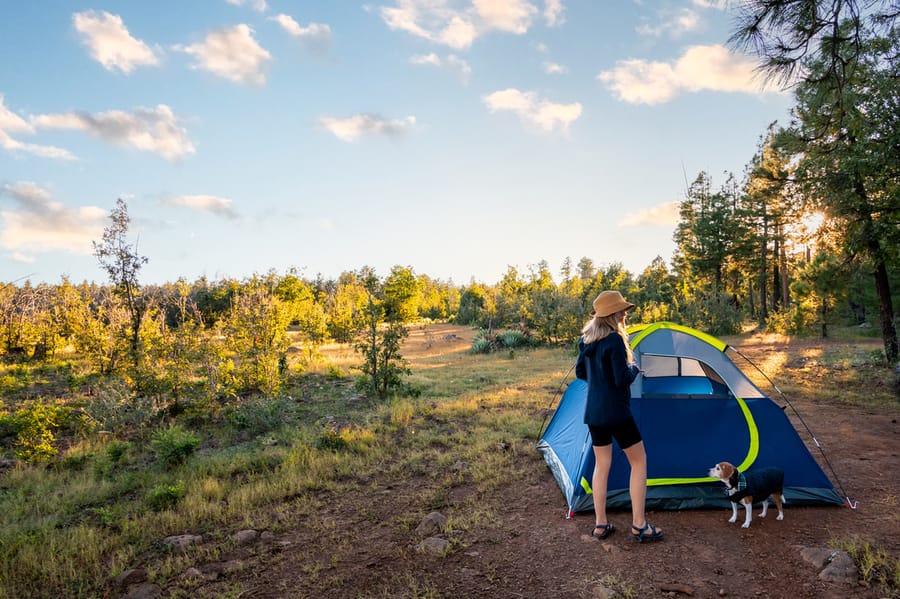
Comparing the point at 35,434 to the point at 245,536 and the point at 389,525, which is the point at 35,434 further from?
the point at 389,525

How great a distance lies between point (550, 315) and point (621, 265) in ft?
54.0

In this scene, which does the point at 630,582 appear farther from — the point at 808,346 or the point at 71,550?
the point at 808,346

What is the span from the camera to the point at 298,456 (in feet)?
20.7

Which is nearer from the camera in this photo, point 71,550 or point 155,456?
point 71,550

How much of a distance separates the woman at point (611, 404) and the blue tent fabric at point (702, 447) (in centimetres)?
60

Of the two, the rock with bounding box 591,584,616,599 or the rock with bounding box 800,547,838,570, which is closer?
the rock with bounding box 591,584,616,599

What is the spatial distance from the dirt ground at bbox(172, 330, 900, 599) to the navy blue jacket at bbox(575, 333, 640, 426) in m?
1.13

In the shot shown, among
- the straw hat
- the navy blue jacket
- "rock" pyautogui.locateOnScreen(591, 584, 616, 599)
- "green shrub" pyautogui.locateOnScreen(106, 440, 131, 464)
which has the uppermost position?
the straw hat

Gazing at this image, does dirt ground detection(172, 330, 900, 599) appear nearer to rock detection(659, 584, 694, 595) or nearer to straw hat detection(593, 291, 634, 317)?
rock detection(659, 584, 694, 595)

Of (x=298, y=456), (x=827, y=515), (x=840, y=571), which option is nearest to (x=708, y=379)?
(x=827, y=515)

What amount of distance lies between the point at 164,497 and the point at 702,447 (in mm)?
5846

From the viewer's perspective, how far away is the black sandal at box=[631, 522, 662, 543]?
3.87 m

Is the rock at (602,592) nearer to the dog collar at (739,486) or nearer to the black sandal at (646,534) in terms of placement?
the black sandal at (646,534)

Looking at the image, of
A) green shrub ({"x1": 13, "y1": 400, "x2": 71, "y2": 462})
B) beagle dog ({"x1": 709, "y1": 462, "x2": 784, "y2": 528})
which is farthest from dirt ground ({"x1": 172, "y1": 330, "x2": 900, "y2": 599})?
green shrub ({"x1": 13, "y1": 400, "x2": 71, "y2": 462})
